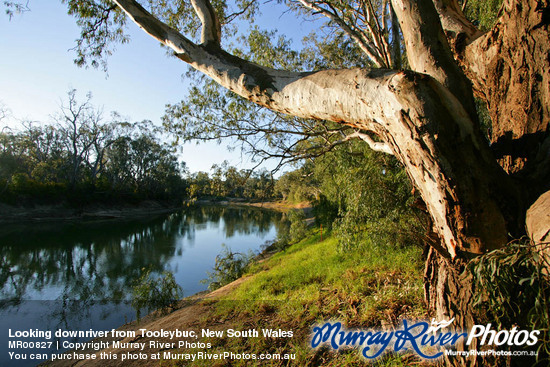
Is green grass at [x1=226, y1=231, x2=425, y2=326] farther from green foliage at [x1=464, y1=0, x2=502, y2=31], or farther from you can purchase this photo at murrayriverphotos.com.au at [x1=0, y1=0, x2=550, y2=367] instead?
green foliage at [x1=464, y1=0, x2=502, y2=31]

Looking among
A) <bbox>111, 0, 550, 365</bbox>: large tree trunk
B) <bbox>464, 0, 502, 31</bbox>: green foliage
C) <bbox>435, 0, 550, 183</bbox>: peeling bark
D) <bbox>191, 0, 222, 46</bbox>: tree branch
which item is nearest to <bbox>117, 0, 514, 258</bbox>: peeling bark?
<bbox>111, 0, 550, 365</bbox>: large tree trunk

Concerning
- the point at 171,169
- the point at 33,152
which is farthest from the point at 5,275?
the point at 171,169

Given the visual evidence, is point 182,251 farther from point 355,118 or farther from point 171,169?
point 171,169

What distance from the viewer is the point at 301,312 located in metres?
3.38

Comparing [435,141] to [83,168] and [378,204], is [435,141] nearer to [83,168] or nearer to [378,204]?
[378,204]

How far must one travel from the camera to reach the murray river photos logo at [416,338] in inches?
52.6

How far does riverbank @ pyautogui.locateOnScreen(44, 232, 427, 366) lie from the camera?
8.67 feet

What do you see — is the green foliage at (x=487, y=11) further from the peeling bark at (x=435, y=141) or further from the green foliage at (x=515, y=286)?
the green foliage at (x=515, y=286)

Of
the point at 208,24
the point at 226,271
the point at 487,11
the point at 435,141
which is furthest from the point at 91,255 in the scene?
the point at 487,11

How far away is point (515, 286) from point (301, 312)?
254 cm

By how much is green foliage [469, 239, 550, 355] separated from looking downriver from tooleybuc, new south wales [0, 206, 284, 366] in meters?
7.40

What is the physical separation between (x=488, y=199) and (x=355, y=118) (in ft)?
2.52

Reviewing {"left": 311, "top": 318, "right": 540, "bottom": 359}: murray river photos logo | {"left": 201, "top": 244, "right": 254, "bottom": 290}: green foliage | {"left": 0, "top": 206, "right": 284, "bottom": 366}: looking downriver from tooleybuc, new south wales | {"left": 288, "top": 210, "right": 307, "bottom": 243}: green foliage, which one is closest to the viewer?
{"left": 311, "top": 318, "right": 540, "bottom": 359}: murray river photos logo

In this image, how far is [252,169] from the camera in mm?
4754
